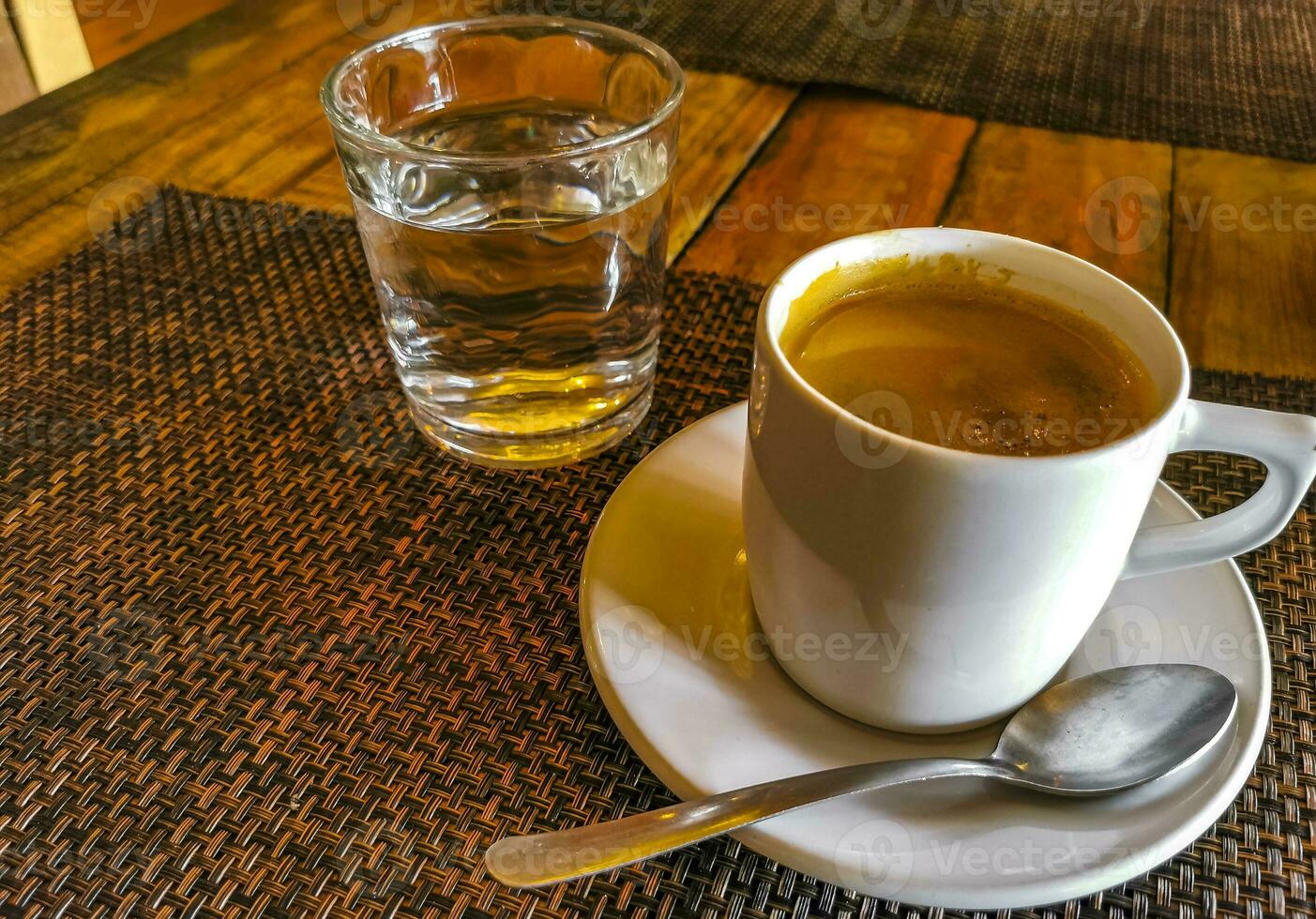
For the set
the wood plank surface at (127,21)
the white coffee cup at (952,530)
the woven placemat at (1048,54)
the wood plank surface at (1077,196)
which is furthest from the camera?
the wood plank surface at (127,21)

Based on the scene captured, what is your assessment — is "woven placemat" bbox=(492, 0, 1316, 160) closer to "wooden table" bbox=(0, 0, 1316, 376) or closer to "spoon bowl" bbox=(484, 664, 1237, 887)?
"wooden table" bbox=(0, 0, 1316, 376)

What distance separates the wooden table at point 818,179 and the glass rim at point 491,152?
8.1 inches

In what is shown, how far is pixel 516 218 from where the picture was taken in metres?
0.56

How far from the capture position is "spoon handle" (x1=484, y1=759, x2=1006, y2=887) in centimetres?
37

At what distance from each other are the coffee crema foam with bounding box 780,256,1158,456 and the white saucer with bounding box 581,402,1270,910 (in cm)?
10

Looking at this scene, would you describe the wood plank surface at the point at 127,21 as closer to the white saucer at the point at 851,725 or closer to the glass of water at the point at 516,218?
the glass of water at the point at 516,218

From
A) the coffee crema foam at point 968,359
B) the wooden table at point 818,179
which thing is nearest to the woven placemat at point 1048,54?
the wooden table at point 818,179

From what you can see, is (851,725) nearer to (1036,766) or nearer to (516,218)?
(1036,766)

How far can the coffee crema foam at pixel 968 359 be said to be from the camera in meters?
0.44

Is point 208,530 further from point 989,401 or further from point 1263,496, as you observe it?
point 1263,496

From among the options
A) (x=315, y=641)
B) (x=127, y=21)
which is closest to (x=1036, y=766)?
(x=315, y=641)

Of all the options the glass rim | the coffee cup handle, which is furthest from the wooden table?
the coffee cup handle

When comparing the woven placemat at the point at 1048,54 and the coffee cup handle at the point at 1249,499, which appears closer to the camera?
the coffee cup handle at the point at 1249,499

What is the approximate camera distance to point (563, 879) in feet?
1.26
